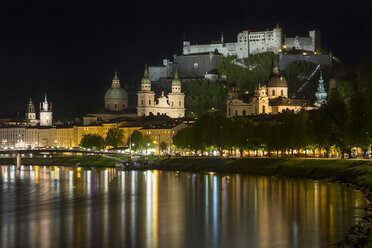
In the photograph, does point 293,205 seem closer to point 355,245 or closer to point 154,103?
point 355,245

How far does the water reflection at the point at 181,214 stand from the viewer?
41041 millimetres

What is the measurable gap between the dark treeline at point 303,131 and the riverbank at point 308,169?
2187 millimetres

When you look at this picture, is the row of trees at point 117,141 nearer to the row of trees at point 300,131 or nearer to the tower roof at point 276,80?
the row of trees at point 300,131

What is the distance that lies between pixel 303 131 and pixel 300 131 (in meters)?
0.46

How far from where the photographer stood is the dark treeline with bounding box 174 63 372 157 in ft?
231

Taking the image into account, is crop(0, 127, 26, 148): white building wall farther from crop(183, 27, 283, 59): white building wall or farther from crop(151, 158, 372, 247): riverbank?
crop(151, 158, 372, 247): riverbank

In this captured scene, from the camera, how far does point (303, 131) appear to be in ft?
294

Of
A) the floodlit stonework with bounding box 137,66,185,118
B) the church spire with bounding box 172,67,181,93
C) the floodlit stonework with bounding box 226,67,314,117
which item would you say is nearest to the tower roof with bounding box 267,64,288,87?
the floodlit stonework with bounding box 226,67,314,117

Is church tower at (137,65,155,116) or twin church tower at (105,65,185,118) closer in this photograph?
twin church tower at (105,65,185,118)

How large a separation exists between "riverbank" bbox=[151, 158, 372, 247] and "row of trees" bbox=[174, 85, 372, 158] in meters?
2.17

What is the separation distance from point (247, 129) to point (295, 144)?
12.9 m

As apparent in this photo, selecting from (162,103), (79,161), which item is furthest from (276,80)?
(79,161)

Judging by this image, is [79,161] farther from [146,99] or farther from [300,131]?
[300,131]

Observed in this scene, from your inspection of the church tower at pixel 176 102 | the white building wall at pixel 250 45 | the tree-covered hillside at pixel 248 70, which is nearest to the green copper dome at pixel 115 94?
the church tower at pixel 176 102
